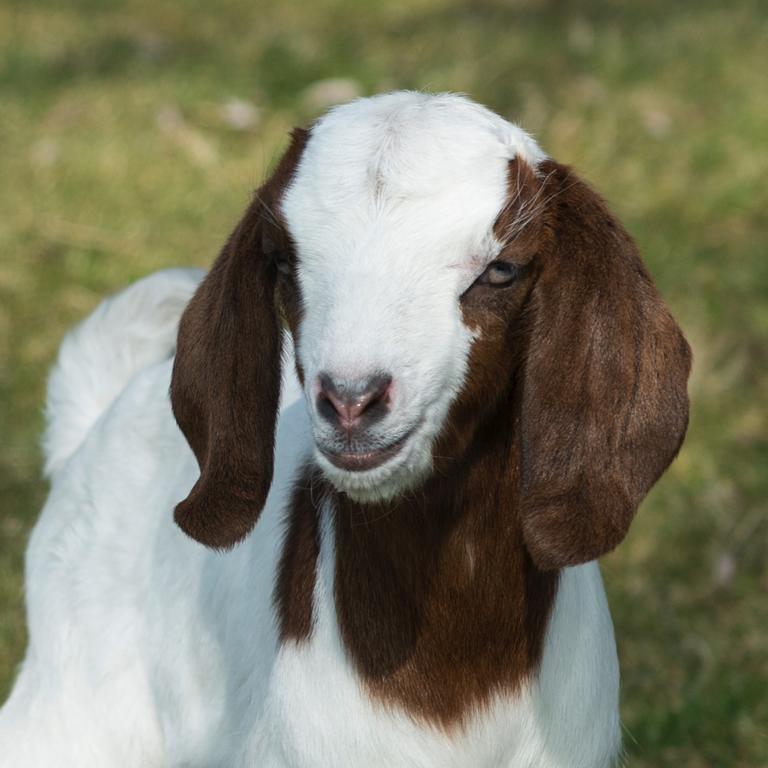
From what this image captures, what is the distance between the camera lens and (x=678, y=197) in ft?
25.1

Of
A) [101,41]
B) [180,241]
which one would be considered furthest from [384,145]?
[101,41]

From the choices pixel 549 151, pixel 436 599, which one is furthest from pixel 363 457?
pixel 549 151

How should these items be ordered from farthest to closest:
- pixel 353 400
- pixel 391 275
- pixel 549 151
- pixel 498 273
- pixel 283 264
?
pixel 549 151
pixel 283 264
pixel 498 273
pixel 391 275
pixel 353 400

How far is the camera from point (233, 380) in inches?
A: 123

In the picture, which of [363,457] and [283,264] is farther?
[283,264]

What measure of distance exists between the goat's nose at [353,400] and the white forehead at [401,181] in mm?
252

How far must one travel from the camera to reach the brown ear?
3117 mm

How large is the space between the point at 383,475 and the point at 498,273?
42 cm

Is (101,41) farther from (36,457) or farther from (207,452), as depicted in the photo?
(207,452)

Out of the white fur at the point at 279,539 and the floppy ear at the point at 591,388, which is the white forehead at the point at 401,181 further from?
the floppy ear at the point at 591,388

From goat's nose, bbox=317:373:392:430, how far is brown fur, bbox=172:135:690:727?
26 centimetres

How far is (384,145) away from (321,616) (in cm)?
94

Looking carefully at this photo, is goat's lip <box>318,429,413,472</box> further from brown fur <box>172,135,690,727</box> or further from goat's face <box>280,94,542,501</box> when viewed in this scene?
brown fur <box>172,135,690,727</box>

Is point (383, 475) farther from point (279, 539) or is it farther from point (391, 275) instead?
point (279, 539)
